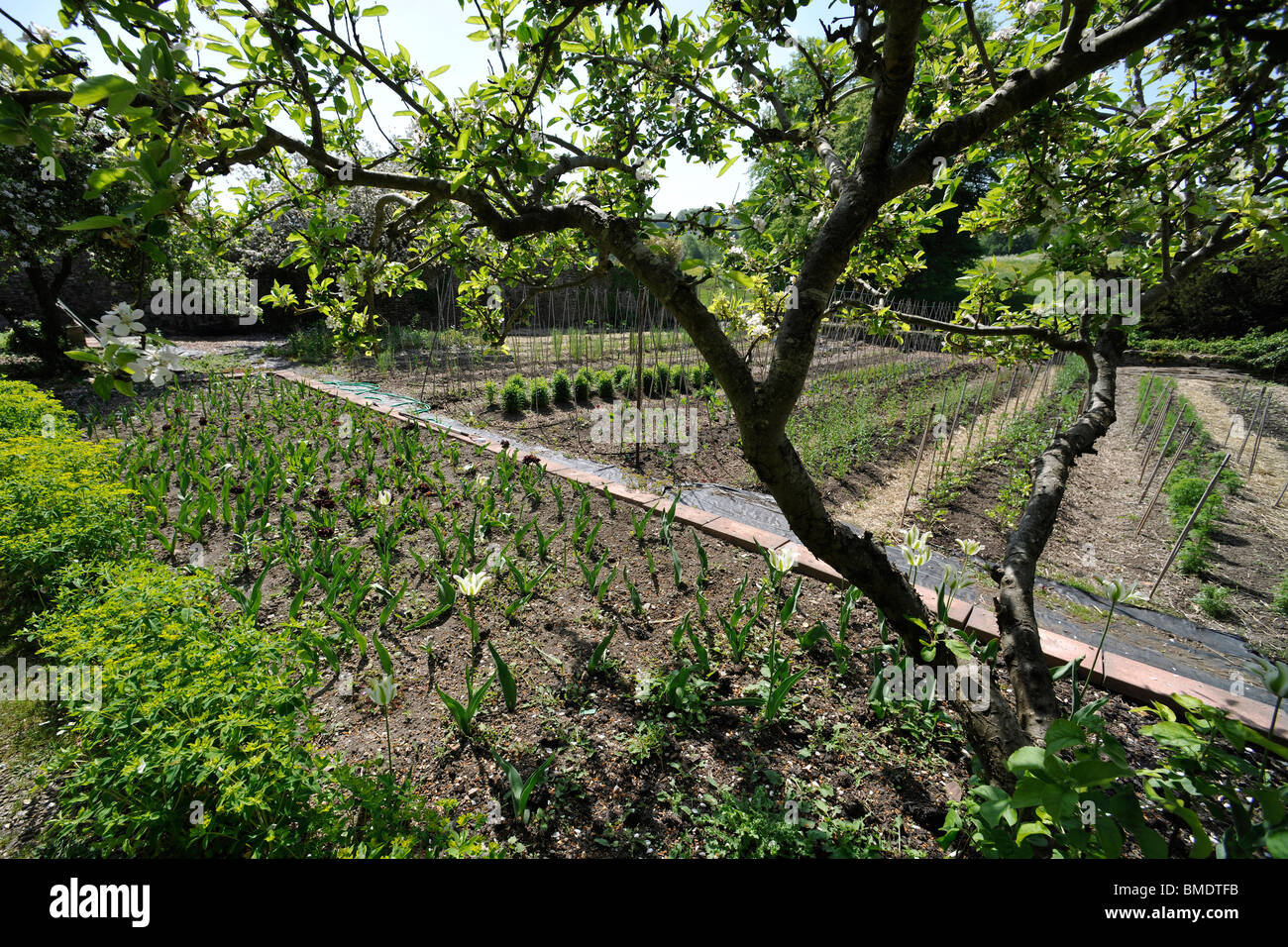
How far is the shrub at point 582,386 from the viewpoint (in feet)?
23.9

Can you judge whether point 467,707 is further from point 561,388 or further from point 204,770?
point 561,388

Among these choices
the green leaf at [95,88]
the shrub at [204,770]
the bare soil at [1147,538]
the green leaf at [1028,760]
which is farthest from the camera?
the bare soil at [1147,538]

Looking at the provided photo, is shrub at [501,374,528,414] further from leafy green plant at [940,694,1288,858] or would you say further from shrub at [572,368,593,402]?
leafy green plant at [940,694,1288,858]

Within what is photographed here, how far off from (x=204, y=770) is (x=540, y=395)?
20.2 feet

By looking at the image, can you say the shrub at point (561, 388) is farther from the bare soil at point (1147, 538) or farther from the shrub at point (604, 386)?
the bare soil at point (1147, 538)

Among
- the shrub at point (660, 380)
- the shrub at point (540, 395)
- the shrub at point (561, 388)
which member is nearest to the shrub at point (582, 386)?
the shrub at point (561, 388)

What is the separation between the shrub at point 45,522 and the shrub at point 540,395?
15.2 ft

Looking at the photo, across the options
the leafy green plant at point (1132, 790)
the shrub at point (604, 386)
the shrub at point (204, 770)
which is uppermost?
the shrub at point (604, 386)

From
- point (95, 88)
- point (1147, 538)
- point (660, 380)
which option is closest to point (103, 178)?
point (95, 88)

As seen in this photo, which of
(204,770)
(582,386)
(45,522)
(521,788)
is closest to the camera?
(204,770)

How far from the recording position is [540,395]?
7.01 m

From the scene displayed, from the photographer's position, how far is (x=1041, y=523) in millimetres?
1827
